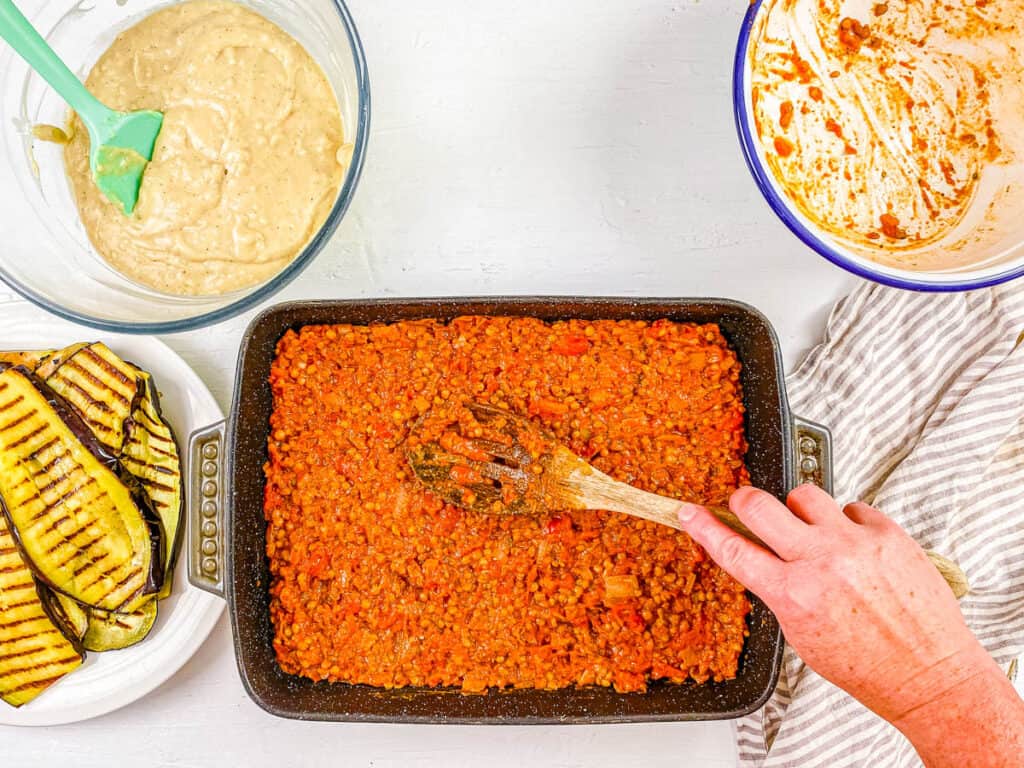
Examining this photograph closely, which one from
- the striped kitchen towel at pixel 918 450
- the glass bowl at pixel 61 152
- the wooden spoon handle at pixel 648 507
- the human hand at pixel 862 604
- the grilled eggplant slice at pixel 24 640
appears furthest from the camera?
the striped kitchen towel at pixel 918 450

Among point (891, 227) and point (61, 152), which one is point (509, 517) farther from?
point (61, 152)

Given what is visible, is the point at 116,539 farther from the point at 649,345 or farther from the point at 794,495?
the point at 794,495

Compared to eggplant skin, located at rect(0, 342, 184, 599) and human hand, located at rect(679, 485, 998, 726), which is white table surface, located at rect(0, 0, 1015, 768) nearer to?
eggplant skin, located at rect(0, 342, 184, 599)

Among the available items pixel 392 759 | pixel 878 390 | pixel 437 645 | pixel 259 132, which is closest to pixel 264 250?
pixel 259 132

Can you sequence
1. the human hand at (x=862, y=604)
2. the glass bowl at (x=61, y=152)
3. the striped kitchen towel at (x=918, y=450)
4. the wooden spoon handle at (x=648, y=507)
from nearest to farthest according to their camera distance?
the human hand at (x=862, y=604) → the wooden spoon handle at (x=648, y=507) → the glass bowl at (x=61, y=152) → the striped kitchen towel at (x=918, y=450)

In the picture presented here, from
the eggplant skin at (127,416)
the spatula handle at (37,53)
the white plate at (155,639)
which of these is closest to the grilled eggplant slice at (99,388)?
the eggplant skin at (127,416)

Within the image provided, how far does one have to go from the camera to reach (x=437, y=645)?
1611 mm

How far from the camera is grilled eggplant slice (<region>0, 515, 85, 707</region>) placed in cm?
156

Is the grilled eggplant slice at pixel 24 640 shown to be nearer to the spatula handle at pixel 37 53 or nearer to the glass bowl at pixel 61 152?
the glass bowl at pixel 61 152

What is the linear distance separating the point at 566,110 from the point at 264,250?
681mm

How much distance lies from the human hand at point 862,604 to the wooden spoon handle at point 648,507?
60 mm

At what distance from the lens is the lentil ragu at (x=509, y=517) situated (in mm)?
1590

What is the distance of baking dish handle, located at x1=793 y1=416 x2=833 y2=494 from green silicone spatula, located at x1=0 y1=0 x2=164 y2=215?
1.17m

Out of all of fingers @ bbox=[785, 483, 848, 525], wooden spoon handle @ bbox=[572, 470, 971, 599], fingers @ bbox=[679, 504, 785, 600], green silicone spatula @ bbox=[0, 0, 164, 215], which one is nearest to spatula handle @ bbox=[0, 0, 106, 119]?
green silicone spatula @ bbox=[0, 0, 164, 215]
